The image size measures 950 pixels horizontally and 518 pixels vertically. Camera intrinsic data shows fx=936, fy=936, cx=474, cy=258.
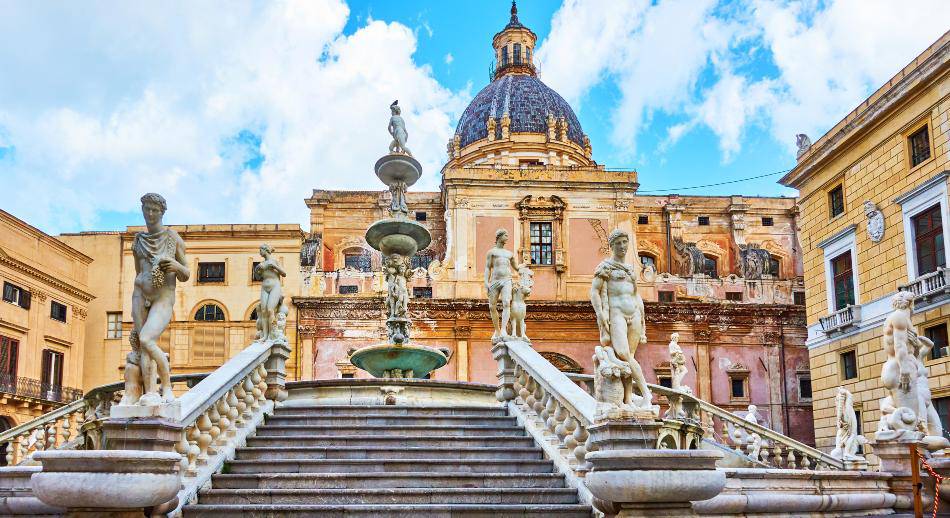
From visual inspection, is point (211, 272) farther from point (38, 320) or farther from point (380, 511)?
point (380, 511)

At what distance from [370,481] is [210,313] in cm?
3142

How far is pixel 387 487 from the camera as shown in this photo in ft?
30.1

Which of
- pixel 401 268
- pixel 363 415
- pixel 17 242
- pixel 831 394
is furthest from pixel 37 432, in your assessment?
pixel 17 242

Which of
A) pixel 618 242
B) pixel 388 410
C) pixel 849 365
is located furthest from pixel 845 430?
pixel 849 365

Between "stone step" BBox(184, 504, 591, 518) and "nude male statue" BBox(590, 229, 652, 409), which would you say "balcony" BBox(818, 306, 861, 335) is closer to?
"nude male statue" BBox(590, 229, 652, 409)

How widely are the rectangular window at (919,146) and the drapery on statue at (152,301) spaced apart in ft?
69.1

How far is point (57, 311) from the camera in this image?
37.4m

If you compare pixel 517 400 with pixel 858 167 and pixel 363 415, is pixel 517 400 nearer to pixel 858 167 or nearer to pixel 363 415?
pixel 363 415

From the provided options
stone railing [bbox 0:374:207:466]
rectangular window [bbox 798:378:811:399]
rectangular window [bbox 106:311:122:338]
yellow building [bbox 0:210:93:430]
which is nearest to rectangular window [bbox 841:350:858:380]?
rectangular window [bbox 798:378:811:399]

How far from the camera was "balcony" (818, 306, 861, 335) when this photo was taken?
2641 cm

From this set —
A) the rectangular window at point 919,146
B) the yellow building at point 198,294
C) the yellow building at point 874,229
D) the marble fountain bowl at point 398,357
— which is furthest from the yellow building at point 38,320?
the rectangular window at point 919,146

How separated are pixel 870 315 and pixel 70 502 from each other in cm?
2333

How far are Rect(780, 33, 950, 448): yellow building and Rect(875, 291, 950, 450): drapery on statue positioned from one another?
11.3m

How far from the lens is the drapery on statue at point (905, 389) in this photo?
38.5ft
